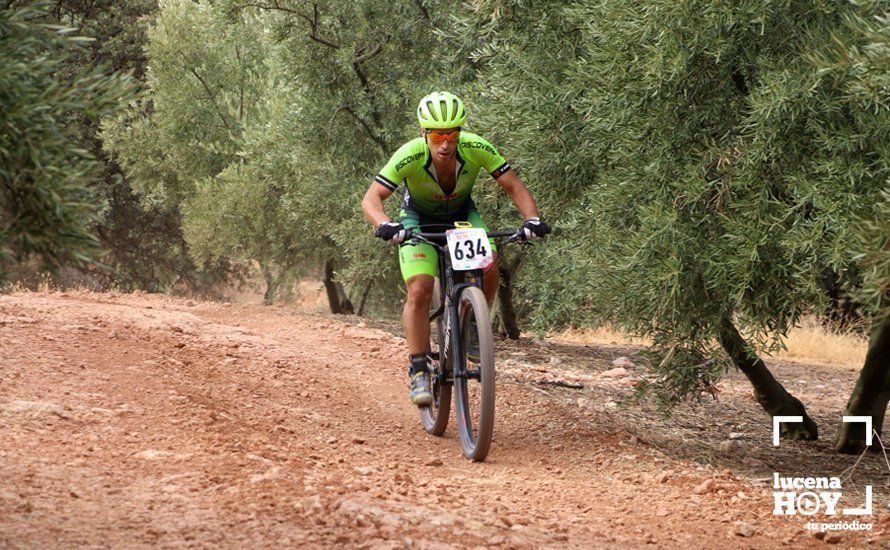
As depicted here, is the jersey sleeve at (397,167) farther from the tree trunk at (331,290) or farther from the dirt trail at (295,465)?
the tree trunk at (331,290)

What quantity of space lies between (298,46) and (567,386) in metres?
7.08

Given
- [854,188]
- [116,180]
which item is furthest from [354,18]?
[116,180]

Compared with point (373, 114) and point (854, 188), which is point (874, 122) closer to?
point (854, 188)

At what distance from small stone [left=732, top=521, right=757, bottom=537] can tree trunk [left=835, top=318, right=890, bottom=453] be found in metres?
→ 4.44

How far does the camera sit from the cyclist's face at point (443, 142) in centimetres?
705

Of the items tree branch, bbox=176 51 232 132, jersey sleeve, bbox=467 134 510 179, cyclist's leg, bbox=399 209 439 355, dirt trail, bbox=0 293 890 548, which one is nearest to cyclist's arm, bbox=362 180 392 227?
cyclist's leg, bbox=399 209 439 355

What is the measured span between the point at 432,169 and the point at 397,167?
0.26 meters

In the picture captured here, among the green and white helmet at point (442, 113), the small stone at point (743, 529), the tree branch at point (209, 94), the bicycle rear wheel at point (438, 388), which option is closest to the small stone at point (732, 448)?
the bicycle rear wheel at point (438, 388)

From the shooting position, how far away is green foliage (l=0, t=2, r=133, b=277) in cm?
A: 424

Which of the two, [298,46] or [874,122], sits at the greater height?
[298,46]

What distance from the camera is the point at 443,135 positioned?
7062 mm

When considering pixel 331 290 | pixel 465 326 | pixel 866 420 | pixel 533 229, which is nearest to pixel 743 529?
pixel 465 326

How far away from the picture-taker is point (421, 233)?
7.09m

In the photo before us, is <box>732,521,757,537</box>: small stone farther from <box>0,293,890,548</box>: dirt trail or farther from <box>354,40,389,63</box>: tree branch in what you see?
<box>354,40,389,63</box>: tree branch
